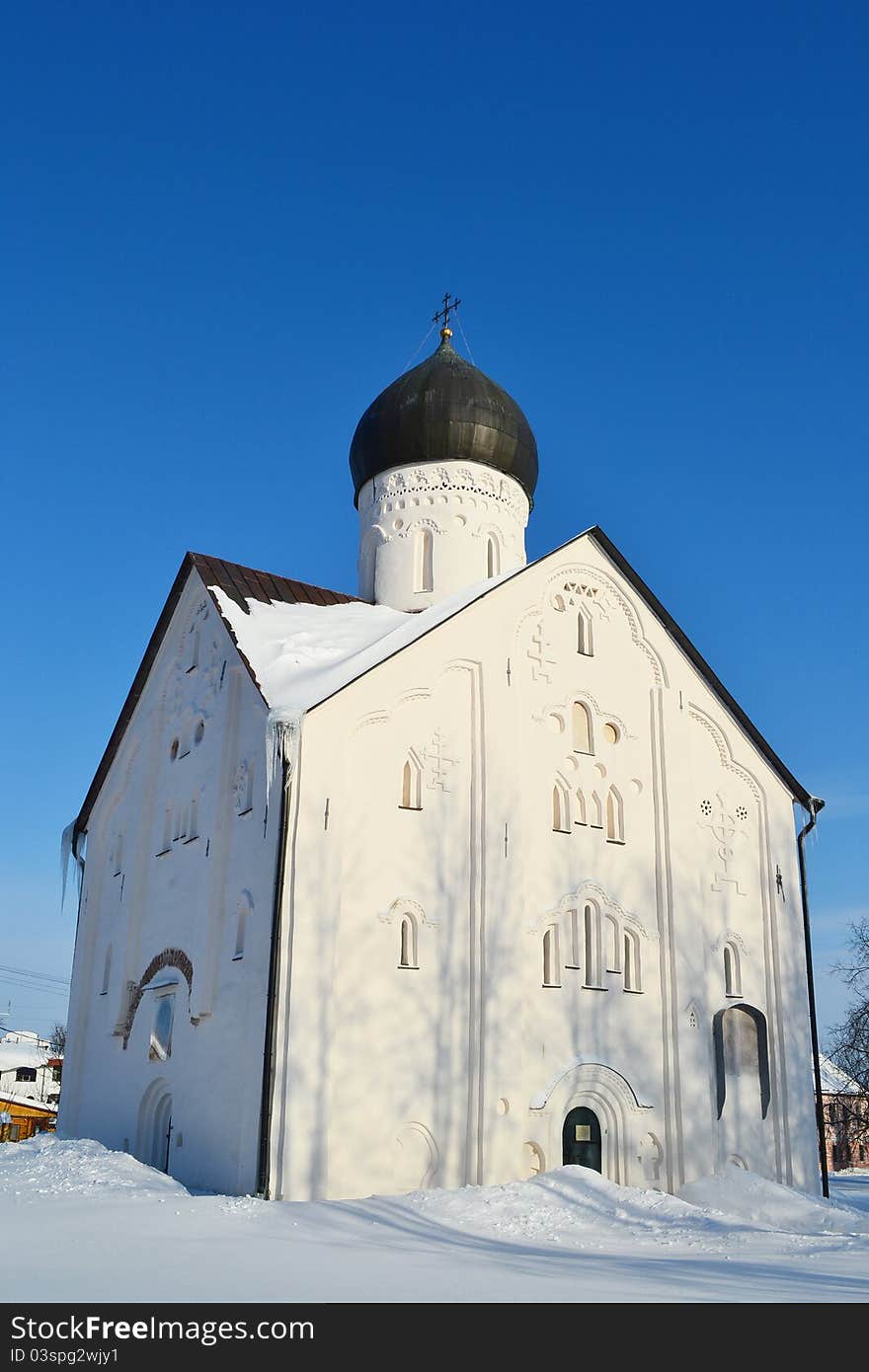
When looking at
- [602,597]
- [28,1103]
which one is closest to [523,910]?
Answer: [602,597]

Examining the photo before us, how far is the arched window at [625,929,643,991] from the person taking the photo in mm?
17078

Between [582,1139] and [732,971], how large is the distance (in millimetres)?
3756

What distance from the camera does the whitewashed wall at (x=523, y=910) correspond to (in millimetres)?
14016

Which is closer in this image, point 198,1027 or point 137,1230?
point 137,1230

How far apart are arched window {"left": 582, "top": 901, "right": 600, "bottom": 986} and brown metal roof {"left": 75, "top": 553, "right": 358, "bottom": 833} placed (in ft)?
20.1

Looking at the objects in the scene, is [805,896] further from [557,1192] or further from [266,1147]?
[266,1147]

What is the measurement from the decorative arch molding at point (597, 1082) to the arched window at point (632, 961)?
1226 mm

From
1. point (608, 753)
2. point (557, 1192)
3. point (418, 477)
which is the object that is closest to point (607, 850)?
point (608, 753)

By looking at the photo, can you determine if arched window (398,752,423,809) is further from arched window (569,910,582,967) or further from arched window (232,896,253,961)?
arched window (569,910,582,967)

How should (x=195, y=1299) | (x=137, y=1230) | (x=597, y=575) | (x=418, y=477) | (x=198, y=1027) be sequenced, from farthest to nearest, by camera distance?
(x=418, y=477), (x=597, y=575), (x=198, y=1027), (x=137, y=1230), (x=195, y=1299)

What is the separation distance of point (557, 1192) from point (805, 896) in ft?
24.0

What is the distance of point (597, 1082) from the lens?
1627cm

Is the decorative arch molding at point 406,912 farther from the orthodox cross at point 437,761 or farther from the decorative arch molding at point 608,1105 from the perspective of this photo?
the decorative arch molding at point 608,1105
